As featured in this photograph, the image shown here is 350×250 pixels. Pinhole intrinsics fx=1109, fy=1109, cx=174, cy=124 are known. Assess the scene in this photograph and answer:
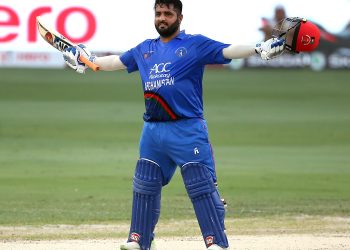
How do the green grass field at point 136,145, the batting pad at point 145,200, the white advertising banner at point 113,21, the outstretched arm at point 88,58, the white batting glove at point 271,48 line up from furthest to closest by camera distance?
the white advertising banner at point 113,21 → the green grass field at point 136,145 → the outstretched arm at point 88,58 → the batting pad at point 145,200 → the white batting glove at point 271,48

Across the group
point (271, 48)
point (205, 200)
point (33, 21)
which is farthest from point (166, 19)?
point (33, 21)

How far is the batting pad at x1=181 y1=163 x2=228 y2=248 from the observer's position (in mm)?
7836

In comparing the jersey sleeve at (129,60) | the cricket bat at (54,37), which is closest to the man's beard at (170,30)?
the jersey sleeve at (129,60)

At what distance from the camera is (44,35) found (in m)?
8.59

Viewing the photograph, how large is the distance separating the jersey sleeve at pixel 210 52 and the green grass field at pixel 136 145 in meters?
3.60

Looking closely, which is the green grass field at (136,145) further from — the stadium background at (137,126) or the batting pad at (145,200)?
the batting pad at (145,200)

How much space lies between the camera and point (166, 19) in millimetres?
7855

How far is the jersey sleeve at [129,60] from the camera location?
8.16 m

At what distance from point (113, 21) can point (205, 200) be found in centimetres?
1680

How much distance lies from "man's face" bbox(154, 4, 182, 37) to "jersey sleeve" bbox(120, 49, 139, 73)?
0.38 meters

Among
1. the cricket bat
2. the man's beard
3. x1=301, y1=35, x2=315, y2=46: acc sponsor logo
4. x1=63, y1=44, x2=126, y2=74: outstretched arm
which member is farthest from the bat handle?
x1=301, y1=35, x2=315, y2=46: acc sponsor logo

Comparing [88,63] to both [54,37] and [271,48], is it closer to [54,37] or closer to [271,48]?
[54,37]

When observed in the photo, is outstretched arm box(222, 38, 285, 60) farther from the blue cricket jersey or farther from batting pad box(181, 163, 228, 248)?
batting pad box(181, 163, 228, 248)

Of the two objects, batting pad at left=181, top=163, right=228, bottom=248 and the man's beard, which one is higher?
the man's beard
